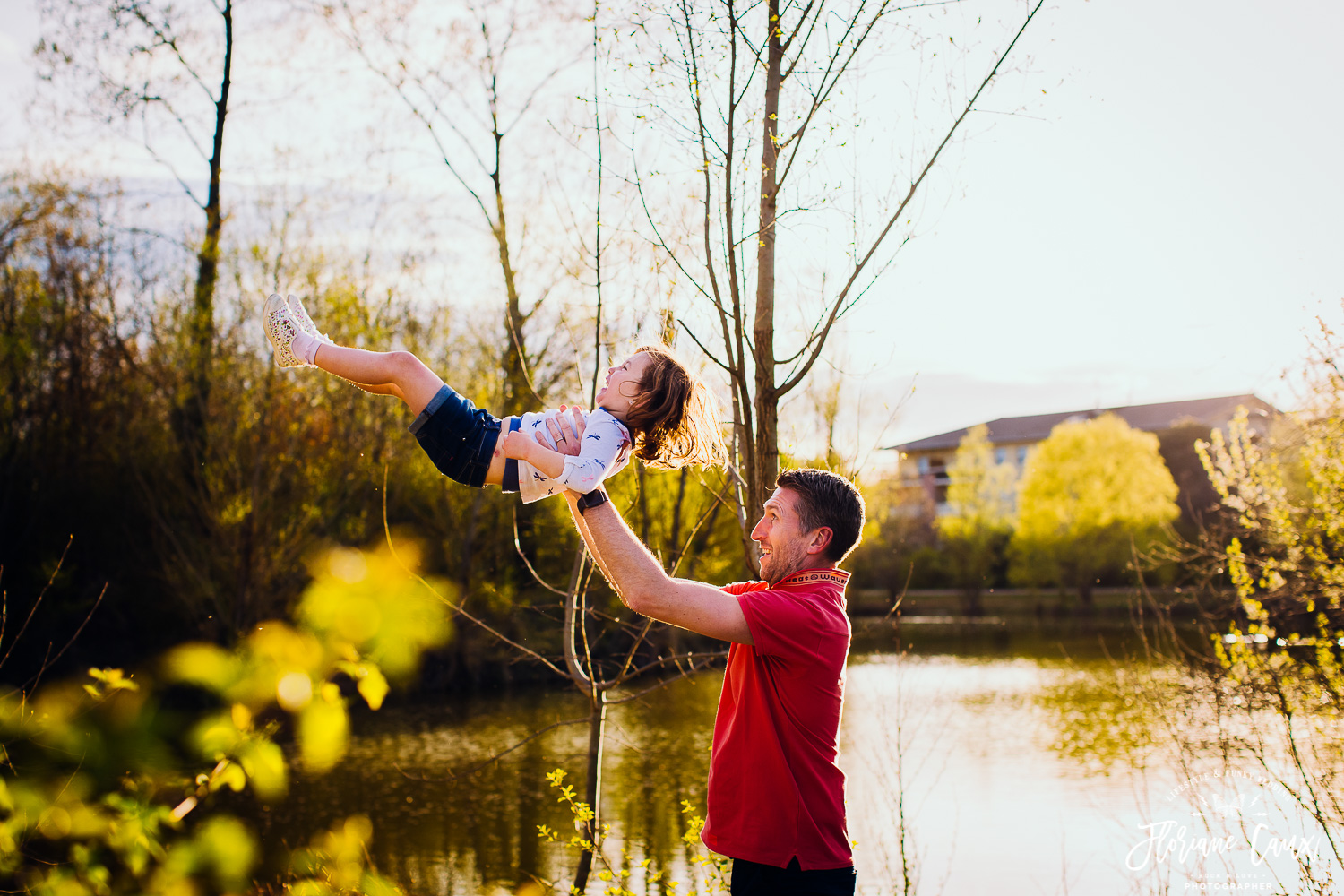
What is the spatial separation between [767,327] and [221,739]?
260 cm

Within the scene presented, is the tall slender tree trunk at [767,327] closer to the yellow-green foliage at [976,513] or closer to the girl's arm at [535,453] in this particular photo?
the girl's arm at [535,453]

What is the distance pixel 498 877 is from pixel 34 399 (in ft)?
37.7

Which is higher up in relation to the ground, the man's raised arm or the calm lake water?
the man's raised arm

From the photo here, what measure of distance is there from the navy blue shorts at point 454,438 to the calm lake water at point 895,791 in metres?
2.47

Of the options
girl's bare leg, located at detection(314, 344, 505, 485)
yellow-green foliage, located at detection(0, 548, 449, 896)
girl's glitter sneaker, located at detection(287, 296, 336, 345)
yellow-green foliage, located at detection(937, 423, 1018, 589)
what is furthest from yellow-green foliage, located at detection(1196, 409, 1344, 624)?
yellow-green foliage, located at detection(937, 423, 1018, 589)

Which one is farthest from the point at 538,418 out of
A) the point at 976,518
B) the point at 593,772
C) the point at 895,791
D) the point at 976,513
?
the point at 976,513

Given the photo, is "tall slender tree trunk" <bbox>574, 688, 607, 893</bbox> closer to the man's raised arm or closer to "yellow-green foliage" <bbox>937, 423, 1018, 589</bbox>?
the man's raised arm

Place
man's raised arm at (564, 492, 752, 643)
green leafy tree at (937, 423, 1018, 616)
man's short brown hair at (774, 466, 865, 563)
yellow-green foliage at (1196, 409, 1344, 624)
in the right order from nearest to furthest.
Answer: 1. man's raised arm at (564, 492, 752, 643)
2. man's short brown hair at (774, 466, 865, 563)
3. yellow-green foliage at (1196, 409, 1344, 624)
4. green leafy tree at (937, 423, 1018, 616)

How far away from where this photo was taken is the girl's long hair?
2.59m

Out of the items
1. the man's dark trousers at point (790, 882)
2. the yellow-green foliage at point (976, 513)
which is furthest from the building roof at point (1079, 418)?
the man's dark trousers at point (790, 882)

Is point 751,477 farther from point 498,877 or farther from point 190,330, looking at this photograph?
point 190,330

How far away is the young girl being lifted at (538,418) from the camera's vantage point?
97.6 inches

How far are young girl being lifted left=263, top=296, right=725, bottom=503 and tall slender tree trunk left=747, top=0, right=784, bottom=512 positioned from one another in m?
0.77

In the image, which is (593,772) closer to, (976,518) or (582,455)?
(582,455)
